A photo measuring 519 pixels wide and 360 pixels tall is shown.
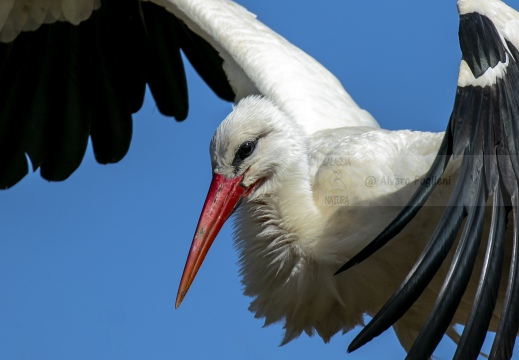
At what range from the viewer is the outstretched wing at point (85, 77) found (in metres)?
5.96

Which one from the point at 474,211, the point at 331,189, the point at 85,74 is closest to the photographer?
the point at 474,211

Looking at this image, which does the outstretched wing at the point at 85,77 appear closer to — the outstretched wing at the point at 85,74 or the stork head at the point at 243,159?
the outstretched wing at the point at 85,74

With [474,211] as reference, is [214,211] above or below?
above

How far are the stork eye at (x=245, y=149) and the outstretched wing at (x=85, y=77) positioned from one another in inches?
66.4

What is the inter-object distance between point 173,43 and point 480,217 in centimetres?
288

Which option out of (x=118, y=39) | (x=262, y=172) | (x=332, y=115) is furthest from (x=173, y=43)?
(x=262, y=172)

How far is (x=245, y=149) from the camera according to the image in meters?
4.45

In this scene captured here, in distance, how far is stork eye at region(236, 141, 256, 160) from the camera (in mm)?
4434

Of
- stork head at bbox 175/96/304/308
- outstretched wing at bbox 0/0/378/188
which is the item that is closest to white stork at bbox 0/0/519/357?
stork head at bbox 175/96/304/308

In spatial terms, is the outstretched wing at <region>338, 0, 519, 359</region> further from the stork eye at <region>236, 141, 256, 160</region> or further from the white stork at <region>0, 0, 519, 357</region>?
the stork eye at <region>236, 141, 256, 160</region>

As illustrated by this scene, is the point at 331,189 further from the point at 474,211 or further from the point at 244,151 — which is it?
the point at 474,211

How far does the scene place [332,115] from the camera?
16.9ft

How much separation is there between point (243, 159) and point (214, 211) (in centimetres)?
21

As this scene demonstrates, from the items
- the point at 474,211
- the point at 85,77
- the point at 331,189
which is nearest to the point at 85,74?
the point at 85,77
